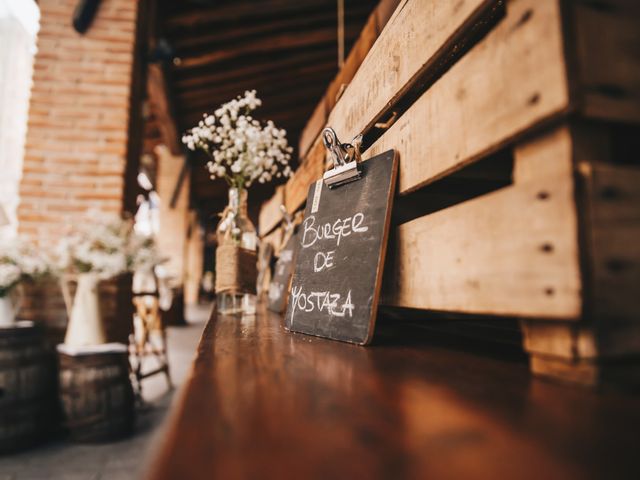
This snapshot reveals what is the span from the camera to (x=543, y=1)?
0.57m

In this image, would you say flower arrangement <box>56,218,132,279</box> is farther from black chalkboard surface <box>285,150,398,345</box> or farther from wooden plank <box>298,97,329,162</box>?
black chalkboard surface <box>285,150,398,345</box>

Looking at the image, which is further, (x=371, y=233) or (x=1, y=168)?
(x=1, y=168)

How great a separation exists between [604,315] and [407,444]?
13.5 inches

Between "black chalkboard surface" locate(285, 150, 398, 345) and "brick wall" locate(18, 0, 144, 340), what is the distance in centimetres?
248

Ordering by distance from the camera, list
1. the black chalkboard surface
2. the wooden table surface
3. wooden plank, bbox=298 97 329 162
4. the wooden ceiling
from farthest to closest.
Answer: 1. the wooden ceiling
2. wooden plank, bbox=298 97 329 162
3. the black chalkboard surface
4. the wooden table surface

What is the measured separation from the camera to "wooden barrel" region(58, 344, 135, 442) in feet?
8.26

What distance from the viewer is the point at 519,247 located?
588 mm

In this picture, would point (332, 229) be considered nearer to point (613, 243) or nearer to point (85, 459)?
point (613, 243)

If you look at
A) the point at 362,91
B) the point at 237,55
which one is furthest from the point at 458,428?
the point at 237,55

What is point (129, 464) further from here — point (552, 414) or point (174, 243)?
point (174, 243)

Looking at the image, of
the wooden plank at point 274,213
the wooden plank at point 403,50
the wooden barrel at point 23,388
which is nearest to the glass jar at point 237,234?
the wooden plank at point 274,213

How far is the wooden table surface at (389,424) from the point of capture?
32 centimetres

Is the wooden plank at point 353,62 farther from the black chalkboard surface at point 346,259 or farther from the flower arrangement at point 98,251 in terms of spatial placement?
the flower arrangement at point 98,251

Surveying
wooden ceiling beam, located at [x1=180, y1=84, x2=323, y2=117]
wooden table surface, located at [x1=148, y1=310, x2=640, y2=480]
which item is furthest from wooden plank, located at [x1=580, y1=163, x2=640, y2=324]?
wooden ceiling beam, located at [x1=180, y1=84, x2=323, y2=117]
